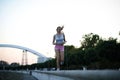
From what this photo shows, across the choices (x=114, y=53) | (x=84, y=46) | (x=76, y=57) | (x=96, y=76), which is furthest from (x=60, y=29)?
(x=84, y=46)

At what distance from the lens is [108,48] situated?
77.0 m

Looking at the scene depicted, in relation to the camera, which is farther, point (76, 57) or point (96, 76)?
point (76, 57)

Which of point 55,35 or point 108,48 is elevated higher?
point 108,48

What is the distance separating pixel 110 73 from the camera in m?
1.87

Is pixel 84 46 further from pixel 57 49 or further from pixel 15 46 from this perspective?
pixel 57 49

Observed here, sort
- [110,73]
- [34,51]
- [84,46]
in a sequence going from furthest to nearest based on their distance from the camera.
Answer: [34,51] → [84,46] → [110,73]

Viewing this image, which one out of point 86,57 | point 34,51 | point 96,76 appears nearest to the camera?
point 96,76

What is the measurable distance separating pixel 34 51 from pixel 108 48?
77223mm

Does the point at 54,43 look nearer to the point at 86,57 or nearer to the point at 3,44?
the point at 86,57

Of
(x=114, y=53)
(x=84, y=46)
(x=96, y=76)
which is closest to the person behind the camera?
(x=96, y=76)

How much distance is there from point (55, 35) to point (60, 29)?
313 mm

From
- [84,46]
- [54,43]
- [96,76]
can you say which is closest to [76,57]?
[84,46]

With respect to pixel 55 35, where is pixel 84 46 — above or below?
above

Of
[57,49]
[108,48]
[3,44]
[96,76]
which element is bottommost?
[96,76]
